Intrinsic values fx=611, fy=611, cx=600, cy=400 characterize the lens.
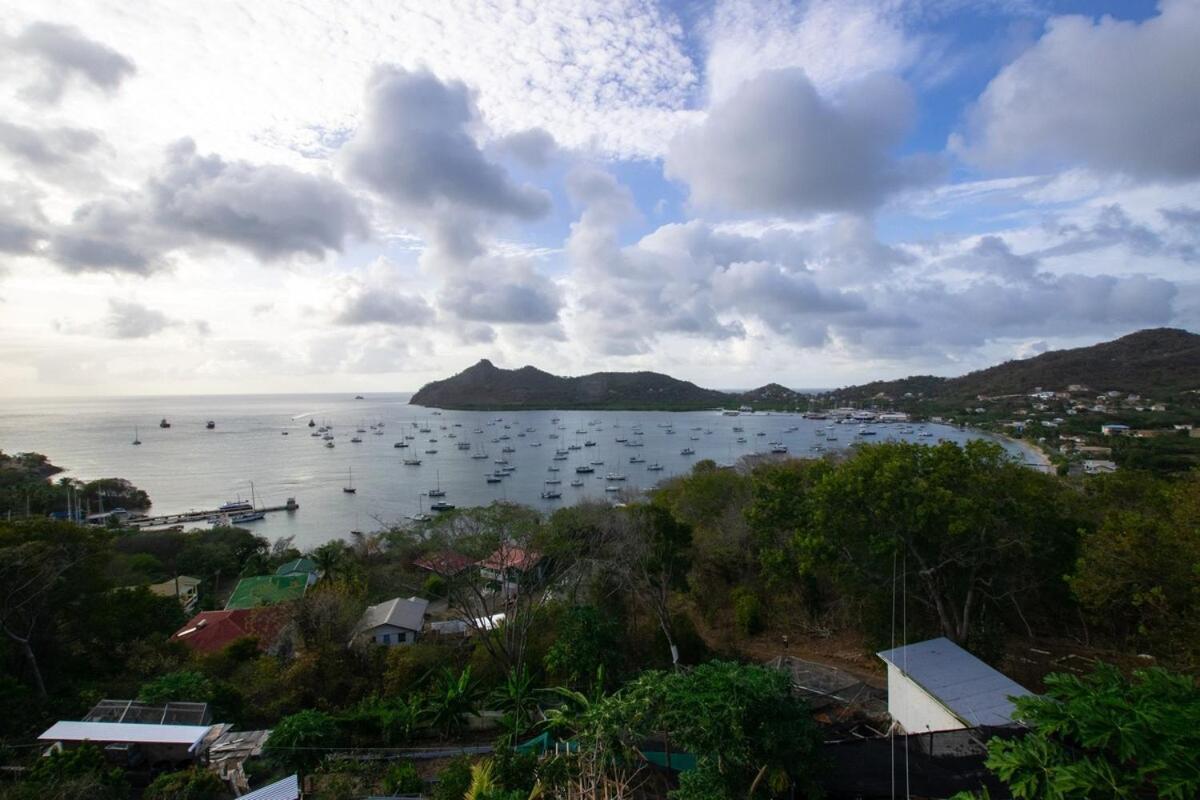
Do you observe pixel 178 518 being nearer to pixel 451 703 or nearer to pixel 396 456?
pixel 396 456

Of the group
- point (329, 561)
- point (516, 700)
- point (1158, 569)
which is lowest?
point (516, 700)

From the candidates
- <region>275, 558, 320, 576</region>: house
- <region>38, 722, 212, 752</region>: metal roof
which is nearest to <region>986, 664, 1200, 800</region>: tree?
<region>38, 722, 212, 752</region>: metal roof

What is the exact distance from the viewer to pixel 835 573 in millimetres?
9219

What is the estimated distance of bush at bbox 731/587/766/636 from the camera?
37.5 feet

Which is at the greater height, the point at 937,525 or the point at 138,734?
the point at 937,525

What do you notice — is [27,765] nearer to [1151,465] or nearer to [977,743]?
[977,743]

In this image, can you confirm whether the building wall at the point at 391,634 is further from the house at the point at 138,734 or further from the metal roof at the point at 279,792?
the metal roof at the point at 279,792

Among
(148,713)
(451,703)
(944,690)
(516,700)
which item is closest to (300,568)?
(148,713)

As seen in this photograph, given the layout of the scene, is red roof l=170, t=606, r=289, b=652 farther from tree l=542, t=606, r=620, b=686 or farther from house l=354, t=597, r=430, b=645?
tree l=542, t=606, r=620, b=686

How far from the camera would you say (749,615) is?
11398mm

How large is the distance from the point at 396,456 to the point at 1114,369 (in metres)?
77.5

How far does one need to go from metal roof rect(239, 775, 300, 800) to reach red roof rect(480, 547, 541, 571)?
4.47 meters

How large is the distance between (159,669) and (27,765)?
3.31 metres

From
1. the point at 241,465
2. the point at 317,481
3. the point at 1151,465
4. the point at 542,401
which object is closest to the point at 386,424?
the point at 542,401
